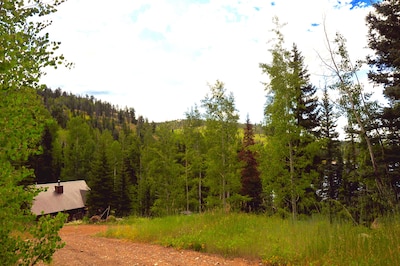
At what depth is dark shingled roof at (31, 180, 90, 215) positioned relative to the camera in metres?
33.9

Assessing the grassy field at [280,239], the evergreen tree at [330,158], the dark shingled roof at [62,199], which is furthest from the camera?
the dark shingled roof at [62,199]

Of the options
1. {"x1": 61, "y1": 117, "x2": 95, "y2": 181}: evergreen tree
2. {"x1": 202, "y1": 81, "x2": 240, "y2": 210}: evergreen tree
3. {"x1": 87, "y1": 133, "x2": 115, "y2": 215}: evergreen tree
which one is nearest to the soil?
{"x1": 202, "y1": 81, "x2": 240, "y2": 210}: evergreen tree

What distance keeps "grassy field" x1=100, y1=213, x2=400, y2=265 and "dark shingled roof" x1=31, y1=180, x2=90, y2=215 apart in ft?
85.3

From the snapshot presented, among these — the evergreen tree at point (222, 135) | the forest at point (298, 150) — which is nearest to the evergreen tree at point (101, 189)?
the forest at point (298, 150)

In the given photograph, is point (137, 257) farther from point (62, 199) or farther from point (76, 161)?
point (76, 161)

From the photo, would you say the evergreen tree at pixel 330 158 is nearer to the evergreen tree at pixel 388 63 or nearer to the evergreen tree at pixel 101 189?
the evergreen tree at pixel 388 63

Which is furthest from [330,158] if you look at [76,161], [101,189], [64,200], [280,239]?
[76,161]

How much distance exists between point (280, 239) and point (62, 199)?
3653 cm

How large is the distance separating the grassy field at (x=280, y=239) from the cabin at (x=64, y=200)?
26.2 m

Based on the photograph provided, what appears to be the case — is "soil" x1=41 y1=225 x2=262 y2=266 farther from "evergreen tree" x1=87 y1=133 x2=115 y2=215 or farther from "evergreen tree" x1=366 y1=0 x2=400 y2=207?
"evergreen tree" x1=87 y1=133 x2=115 y2=215

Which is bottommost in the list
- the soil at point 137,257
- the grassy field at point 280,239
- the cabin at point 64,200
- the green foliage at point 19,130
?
the cabin at point 64,200

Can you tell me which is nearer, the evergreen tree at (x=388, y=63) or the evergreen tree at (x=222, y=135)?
the evergreen tree at (x=388, y=63)

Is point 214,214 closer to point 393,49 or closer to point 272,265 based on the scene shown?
point 272,265

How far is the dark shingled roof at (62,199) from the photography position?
33906mm
